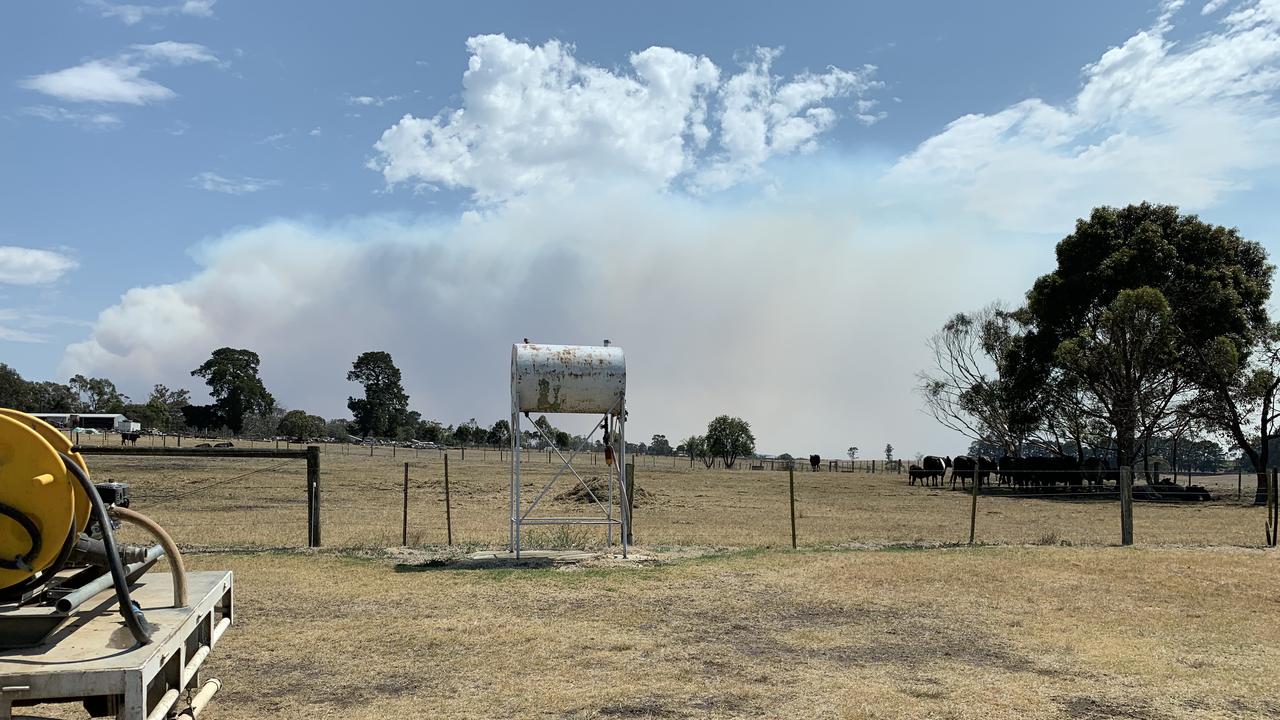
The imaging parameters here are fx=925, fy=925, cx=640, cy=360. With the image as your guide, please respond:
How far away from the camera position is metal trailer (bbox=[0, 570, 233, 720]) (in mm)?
3318

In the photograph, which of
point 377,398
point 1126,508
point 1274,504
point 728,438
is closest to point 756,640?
point 1126,508

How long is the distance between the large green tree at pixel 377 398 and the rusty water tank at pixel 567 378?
117 meters

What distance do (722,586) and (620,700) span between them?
5131 millimetres

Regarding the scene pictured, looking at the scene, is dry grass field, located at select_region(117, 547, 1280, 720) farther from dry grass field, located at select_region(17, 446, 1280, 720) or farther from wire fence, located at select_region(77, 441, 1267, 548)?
wire fence, located at select_region(77, 441, 1267, 548)

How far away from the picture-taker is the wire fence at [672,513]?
17.4m

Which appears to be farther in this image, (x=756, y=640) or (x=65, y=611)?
(x=756, y=640)

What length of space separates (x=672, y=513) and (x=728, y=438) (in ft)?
202

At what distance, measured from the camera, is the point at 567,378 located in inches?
546

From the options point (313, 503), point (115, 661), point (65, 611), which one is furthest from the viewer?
point (313, 503)

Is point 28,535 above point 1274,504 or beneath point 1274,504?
above

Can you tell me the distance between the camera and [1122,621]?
986cm

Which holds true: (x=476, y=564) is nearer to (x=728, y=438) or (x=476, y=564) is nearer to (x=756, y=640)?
(x=756, y=640)

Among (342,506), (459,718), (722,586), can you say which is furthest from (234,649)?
(342,506)

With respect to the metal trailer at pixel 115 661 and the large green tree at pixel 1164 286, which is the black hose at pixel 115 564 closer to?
the metal trailer at pixel 115 661
